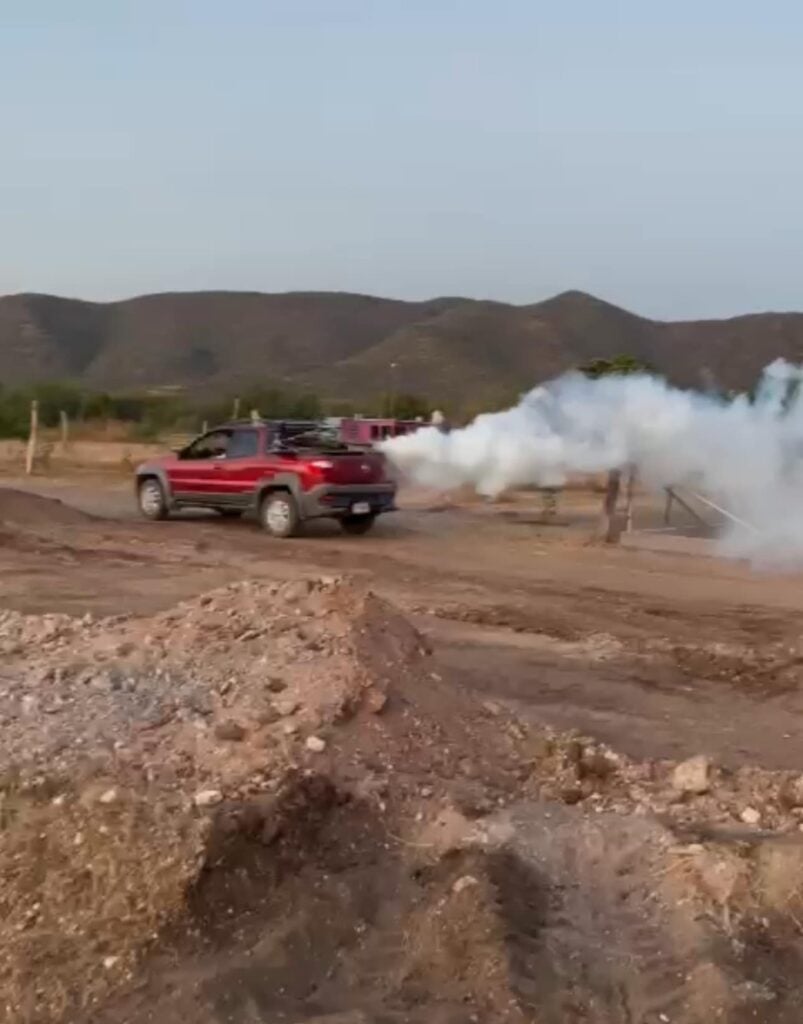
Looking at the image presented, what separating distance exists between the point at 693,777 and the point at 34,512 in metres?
16.0

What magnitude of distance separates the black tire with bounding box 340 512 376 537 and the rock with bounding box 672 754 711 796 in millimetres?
14026

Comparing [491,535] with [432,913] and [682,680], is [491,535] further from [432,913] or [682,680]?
[432,913]

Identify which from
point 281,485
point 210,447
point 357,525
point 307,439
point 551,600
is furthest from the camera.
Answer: point 210,447

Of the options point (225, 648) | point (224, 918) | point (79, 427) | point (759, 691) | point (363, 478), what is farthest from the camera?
point (79, 427)

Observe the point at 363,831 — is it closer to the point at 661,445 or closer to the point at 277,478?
the point at 661,445

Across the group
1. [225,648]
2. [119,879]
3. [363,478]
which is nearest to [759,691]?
[225,648]

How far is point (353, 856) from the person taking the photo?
651 cm

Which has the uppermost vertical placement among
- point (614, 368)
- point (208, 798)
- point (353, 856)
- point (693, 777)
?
point (614, 368)

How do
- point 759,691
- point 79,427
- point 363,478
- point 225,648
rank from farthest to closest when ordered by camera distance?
point 79,427, point 363,478, point 759,691, point 225,648

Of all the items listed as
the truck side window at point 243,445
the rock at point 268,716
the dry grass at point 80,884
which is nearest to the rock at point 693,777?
the rock at point 268,716

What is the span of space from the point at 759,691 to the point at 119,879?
6503 millimetres

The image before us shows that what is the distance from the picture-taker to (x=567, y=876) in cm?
649

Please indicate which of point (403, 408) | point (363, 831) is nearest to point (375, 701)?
point (363, 831)

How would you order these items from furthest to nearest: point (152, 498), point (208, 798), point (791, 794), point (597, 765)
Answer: point (152, 498) → point (597, 765) → point (791, 794) → point (208, 798)
